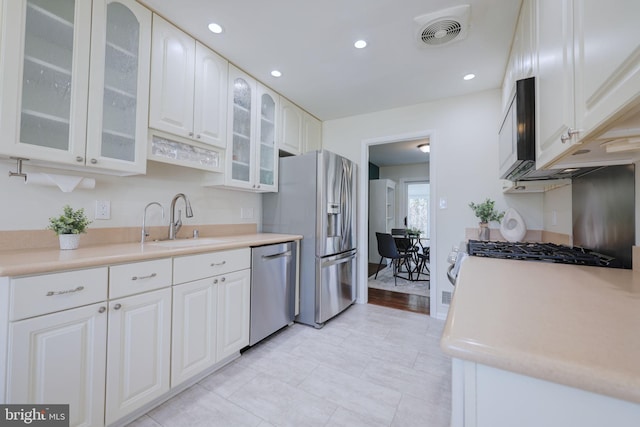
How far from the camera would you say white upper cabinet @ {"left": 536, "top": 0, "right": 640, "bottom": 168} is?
1.88 ft

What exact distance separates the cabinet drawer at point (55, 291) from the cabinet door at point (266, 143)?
1523 mm

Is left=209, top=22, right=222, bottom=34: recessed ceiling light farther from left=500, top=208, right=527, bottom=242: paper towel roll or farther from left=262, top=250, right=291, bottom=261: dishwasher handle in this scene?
left=500, top=208, right=527, bottom=242: paper towel roll

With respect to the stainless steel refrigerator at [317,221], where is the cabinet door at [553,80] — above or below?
above

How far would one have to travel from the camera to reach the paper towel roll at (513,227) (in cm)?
228

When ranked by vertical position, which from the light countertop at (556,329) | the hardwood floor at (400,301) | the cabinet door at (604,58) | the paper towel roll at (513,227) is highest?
the cabinet door at (604,58)

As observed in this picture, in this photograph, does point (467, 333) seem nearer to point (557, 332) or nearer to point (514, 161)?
point (557, 332)

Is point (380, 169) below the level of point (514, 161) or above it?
above

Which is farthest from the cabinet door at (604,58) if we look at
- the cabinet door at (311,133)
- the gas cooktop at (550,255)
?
the cabinet door at (311,133)

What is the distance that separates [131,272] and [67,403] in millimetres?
574

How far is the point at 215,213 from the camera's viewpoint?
8.15 ft

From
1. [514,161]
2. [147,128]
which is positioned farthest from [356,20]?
[147,128]

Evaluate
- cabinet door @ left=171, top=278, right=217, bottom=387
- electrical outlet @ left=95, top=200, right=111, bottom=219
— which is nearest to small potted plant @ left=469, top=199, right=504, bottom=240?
cabinet door @ left=171, top=278, right=217, bottom=387

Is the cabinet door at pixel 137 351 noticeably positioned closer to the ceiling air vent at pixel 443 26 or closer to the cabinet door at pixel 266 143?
the cabinet door at pixel 266 143

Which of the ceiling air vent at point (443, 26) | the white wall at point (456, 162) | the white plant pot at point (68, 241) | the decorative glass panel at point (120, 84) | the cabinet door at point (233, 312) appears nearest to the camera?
the white plant pot at point (68, 241)
